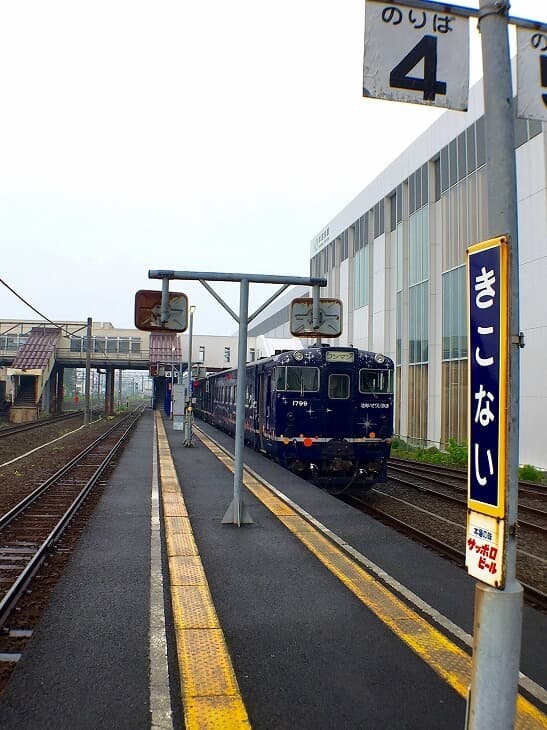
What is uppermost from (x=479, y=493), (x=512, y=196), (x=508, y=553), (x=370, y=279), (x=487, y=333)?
(x=370, y=279)

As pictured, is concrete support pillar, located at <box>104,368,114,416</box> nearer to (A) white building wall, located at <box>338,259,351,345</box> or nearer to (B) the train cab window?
(A) white building wall, located at <box>338,259,351,345</box>

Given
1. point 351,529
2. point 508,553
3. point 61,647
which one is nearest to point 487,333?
point 508,553

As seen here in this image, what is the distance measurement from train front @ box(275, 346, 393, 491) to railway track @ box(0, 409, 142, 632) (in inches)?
195

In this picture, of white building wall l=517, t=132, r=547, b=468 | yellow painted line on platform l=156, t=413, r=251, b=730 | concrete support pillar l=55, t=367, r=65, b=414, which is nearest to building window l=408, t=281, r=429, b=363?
white building wall l=517, t=132, r=547, b=468

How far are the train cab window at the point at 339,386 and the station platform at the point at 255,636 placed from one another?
5.28 metres

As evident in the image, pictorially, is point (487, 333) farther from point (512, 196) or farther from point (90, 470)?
point (90, 470)

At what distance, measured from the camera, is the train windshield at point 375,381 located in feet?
46.9

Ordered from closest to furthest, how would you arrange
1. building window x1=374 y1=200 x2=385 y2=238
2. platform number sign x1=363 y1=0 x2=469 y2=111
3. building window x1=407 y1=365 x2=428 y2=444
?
platform number sign x1=363 y1=0 x2=469 y2=111, building window x1=407 y1=365 x2=428 y2=444, building window x1=374 y1=200 x2=385 y2=238

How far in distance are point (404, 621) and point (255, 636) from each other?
4.57 ft

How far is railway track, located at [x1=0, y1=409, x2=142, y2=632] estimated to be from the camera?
6.79m

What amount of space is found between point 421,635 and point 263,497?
6.60 metres

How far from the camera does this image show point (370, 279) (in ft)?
123

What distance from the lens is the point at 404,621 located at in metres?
5.41

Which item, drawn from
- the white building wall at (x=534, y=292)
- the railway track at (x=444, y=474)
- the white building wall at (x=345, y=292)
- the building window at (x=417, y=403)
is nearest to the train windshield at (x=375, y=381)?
the railway track at (x=444, y=474)
